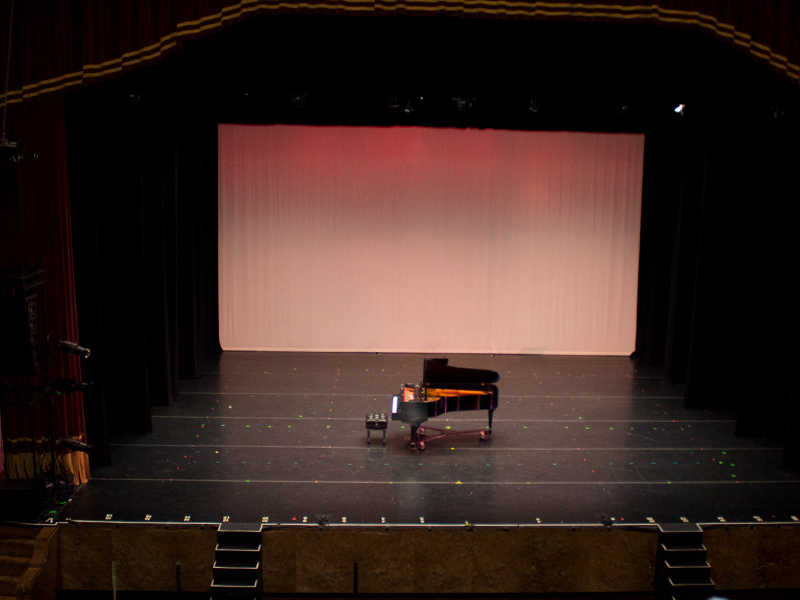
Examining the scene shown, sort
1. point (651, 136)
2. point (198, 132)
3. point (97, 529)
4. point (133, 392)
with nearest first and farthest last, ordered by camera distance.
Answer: point (97, 529), point (133, 392), point (198, 132), point (651, 136)

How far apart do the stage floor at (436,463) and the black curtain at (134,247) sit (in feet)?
1.63

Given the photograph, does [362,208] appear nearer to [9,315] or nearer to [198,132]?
[198,132]

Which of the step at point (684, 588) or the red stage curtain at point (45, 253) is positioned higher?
the red stage curtain at point (45, 253)

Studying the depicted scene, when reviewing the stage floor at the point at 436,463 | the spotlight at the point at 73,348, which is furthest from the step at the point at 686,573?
the spotlight at the point at 73,348

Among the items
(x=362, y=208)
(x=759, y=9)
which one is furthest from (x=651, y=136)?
(x=759, y=9)

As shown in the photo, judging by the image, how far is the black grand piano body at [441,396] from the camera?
809cm

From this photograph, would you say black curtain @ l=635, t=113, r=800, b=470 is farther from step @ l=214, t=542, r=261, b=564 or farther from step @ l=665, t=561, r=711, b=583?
step @ l=214, t=542, r=261, b=564

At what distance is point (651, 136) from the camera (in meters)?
12.2

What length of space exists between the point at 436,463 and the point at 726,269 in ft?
15.8

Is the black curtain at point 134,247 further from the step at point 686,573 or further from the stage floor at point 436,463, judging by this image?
the step at point 686,573

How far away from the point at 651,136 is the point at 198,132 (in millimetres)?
7043

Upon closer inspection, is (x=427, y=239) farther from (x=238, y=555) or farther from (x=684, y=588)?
(x=684, y=588)

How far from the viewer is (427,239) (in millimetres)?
12625

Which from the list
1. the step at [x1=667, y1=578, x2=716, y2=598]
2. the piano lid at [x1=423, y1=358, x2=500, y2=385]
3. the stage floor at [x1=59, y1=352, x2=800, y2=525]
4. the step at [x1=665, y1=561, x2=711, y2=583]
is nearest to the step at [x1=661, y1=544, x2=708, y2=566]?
the step at [x1=665, y1=561, x2=711, y2=583]
